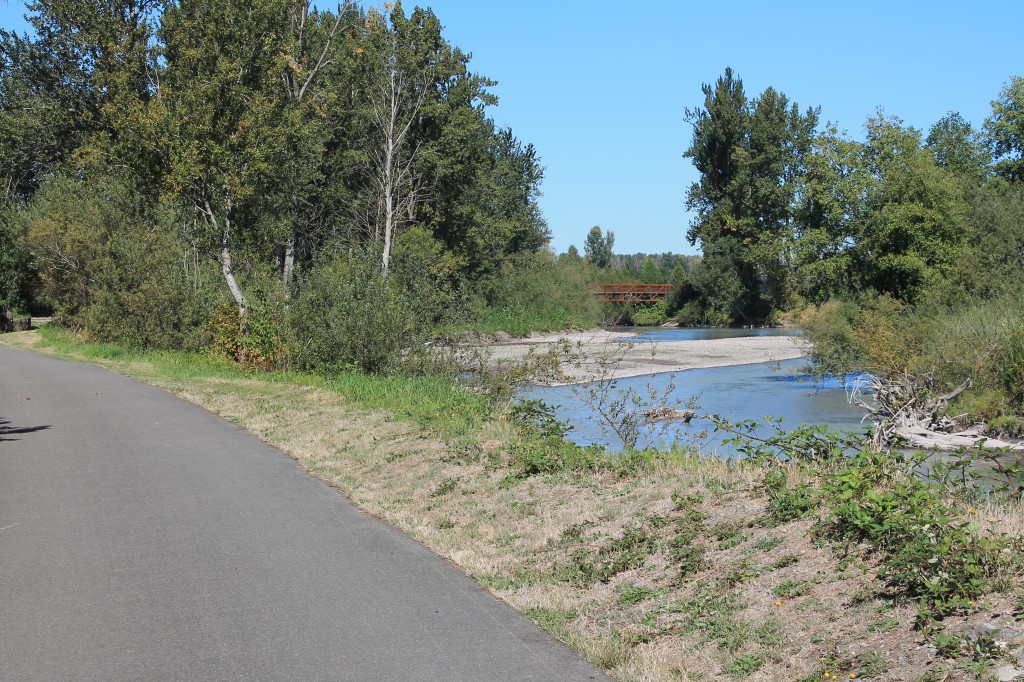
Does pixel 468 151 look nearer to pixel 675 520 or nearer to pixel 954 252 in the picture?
pixel 954 252

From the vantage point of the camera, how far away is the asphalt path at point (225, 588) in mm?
5594

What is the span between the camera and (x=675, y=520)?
780cm

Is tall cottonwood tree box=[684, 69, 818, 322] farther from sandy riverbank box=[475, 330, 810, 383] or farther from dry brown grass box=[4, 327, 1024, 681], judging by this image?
dry brown grass box=[4, 327, 1024, 681]

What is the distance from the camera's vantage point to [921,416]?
823 inches

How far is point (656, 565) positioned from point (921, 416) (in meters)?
16.0

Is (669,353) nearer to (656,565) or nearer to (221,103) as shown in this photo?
(221,103)

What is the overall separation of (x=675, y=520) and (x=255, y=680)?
3.80m

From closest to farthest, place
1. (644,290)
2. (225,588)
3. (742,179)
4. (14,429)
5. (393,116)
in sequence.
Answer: (225,588), (14,429), (393,116), (742,179), (644,290)

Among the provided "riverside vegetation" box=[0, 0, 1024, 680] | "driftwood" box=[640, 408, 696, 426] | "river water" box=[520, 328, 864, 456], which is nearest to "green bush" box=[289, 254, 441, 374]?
"riverside vegetation" box=[0, 0, 1024, 680]

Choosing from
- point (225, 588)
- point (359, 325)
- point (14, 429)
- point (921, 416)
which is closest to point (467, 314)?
point (359, 325)

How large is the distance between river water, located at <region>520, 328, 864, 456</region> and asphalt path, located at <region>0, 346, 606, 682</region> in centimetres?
840

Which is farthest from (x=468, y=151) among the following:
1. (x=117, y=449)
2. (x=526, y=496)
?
(x=526, y=496)

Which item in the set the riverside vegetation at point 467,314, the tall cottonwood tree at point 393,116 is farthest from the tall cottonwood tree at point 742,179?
the tall cottonwood tree at point 393,116

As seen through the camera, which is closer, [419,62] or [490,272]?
[419,62]
